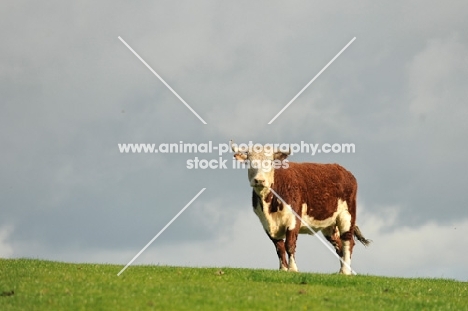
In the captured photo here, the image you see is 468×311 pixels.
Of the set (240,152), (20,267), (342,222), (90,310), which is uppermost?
(240,152)

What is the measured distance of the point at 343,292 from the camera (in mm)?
19781

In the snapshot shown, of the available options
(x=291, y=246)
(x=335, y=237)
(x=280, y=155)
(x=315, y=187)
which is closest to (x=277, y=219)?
(x=291, y=246)

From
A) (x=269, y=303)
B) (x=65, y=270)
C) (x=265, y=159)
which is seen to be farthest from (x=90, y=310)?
(x=265, y=159)

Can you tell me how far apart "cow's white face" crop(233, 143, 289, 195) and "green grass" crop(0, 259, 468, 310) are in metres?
2.96

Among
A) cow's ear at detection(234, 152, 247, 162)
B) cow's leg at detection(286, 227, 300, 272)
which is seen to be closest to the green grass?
cow's leg at detection(286, 227, 300, 272)

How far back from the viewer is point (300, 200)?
25.6 m

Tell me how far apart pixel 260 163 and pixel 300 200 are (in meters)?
2.37

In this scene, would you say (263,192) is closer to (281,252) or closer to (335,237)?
(281,252)

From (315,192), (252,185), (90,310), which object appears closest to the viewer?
(90,310)

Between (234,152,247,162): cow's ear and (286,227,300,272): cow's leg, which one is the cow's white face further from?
(286,227,300,272): cow's leg

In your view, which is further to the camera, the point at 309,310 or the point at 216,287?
the point at 216,287

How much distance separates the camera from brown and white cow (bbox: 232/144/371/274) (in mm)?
24547

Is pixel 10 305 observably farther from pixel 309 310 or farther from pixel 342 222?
pixel 342 222

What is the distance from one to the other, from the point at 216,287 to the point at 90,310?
163 inches
